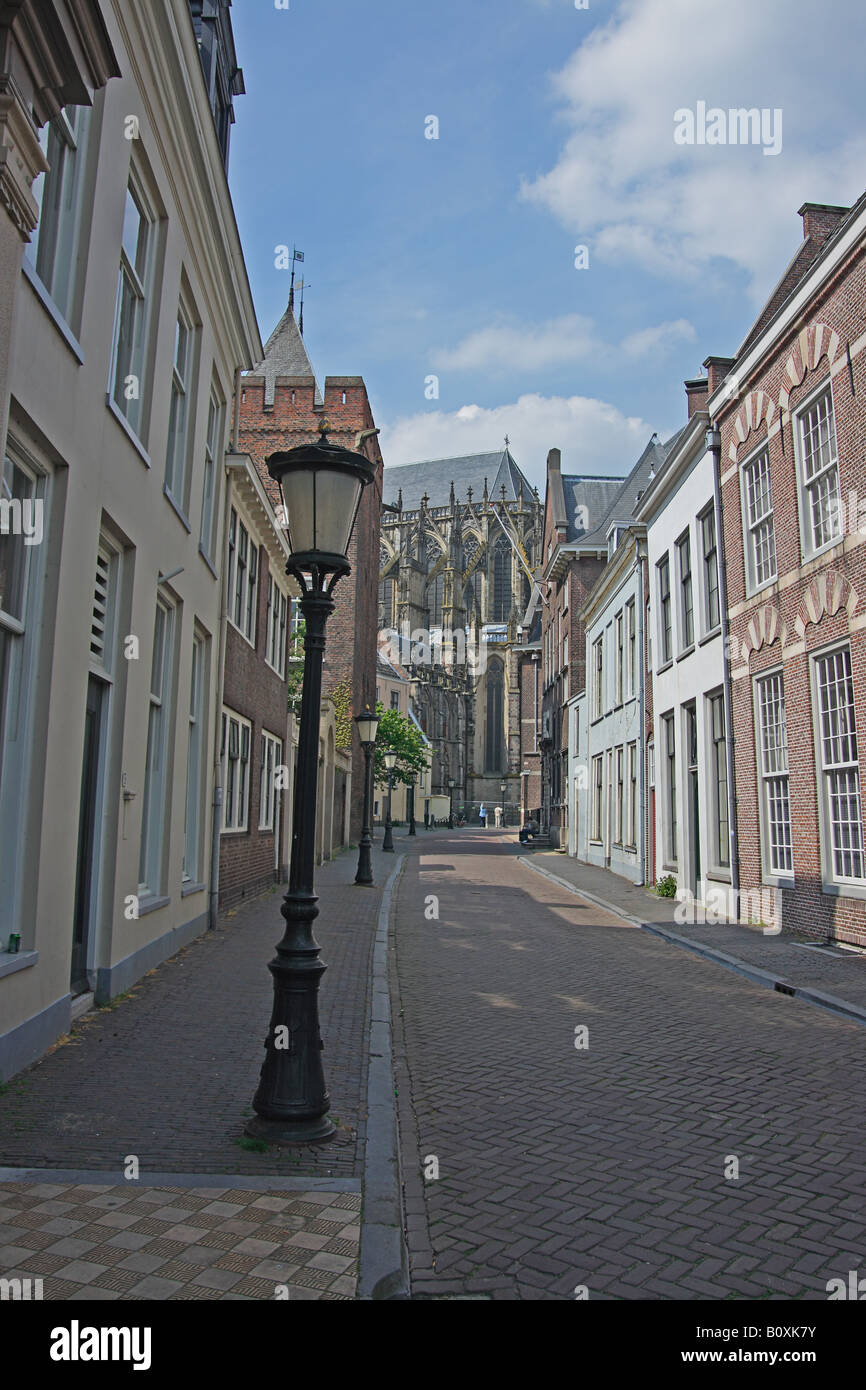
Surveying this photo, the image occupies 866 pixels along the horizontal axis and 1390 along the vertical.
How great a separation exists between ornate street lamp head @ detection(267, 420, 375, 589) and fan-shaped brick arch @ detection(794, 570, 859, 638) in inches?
298

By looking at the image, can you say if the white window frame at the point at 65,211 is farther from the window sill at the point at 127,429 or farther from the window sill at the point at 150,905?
the window sill at the point at 150,905

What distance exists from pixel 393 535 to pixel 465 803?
2350 cm

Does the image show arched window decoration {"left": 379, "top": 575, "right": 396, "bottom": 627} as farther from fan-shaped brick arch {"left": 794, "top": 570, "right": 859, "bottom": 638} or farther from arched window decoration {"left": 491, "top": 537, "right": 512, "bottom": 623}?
fan-shaped brick arch {"left": 794, "top": 570, "right": 859, "bottom": 638}

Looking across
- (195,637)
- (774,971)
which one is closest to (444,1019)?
(774,971)

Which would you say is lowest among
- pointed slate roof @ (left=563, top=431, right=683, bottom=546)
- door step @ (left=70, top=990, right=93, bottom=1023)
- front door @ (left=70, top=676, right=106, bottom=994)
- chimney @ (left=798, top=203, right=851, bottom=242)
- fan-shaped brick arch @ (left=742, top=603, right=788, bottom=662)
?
door step @ (left=70, top=990, right=93, bottom=1023)

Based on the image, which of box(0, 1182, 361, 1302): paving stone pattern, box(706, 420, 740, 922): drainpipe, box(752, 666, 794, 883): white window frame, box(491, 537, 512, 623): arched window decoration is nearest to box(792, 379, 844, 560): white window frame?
box(752, 666, 794, 883): white window frame

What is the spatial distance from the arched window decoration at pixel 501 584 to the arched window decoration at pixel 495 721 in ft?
14.2

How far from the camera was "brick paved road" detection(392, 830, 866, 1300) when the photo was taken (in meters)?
3.76

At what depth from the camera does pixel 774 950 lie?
1166 cm

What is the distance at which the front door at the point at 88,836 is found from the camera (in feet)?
25.5

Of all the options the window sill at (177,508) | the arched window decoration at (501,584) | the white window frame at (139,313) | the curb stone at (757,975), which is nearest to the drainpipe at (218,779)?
the window sill at (177,508)

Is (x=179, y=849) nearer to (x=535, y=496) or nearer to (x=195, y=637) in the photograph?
(x=195, y=637)

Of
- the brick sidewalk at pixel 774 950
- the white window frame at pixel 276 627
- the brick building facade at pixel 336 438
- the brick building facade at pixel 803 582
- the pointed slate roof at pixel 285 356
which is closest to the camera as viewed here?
the brick sidewalk at pixel 774 950

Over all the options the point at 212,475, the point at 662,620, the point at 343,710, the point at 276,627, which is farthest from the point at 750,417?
the point at 343,710
